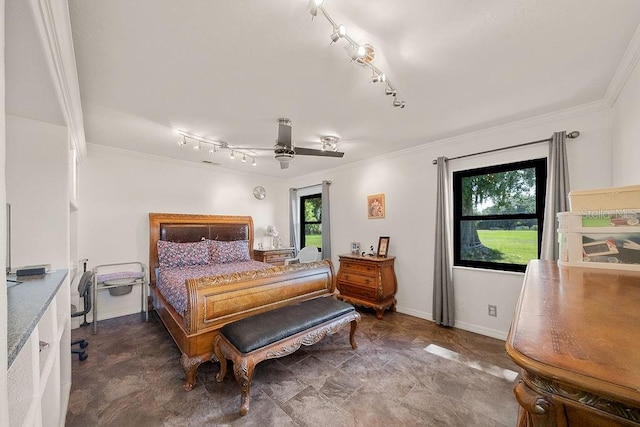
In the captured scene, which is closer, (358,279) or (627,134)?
(627,134)

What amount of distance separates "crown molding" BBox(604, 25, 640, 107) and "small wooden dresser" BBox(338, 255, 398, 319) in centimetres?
275

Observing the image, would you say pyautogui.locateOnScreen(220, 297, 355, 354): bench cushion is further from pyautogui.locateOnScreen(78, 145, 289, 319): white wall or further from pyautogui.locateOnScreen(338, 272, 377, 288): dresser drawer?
pyautogui.locateOnScreen(78, 145, 289, 319): white wall

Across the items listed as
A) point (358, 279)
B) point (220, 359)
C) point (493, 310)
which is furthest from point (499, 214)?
point (220, 359)

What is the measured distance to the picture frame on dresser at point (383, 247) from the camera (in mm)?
3934

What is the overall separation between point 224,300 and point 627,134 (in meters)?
3.57

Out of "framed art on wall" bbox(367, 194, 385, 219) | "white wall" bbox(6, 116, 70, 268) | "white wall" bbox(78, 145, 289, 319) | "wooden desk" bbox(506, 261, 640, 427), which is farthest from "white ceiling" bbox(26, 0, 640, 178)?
"wooden desk" bbox(506, 261, 640, 427)

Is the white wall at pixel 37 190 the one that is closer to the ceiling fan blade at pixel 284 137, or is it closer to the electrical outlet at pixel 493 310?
the ceiling fan blade at pixel 284 137

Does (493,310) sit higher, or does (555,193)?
(555,193)

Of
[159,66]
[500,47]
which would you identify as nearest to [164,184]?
[159,66]

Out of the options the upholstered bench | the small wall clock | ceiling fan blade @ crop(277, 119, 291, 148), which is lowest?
the upholstered bench

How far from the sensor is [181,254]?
3.83 metres

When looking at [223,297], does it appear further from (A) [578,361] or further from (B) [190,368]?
(A) [578,361]

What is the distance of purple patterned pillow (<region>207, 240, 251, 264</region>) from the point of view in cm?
417

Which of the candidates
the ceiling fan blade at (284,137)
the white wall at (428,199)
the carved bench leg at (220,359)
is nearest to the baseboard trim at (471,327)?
the white wall at (428,199)
